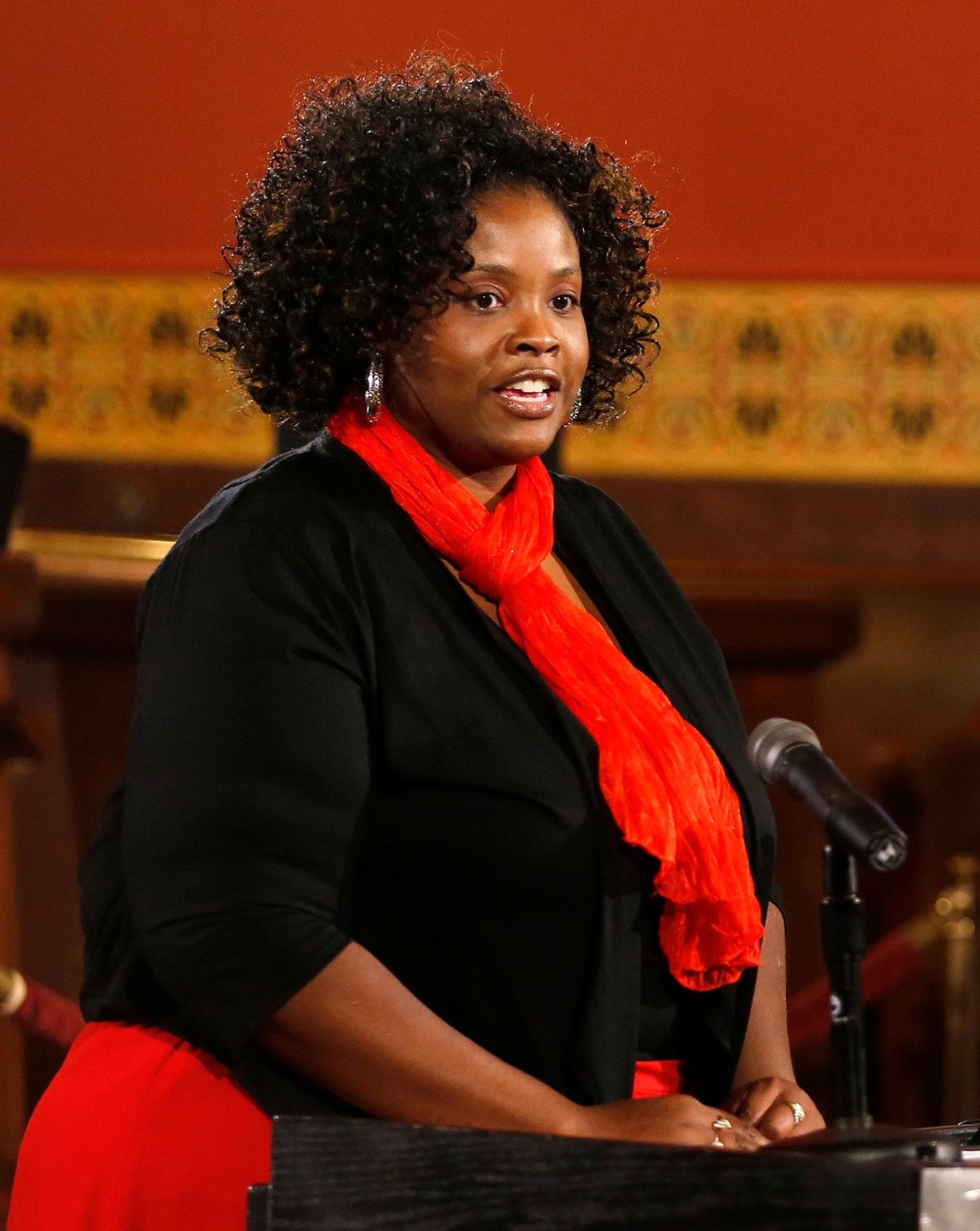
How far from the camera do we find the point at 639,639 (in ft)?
6.55

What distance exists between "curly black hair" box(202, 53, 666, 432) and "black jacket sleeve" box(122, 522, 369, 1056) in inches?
11.8

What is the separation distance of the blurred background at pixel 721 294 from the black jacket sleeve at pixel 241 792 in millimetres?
3203

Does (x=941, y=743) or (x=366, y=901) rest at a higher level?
(x=366, y=901)

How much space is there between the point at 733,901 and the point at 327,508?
20.6 inches

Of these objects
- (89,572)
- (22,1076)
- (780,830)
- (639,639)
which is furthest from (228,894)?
(780,830)

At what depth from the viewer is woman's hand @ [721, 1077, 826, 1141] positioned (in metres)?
1.80

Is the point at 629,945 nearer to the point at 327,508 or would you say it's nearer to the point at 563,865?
the point at 563,865

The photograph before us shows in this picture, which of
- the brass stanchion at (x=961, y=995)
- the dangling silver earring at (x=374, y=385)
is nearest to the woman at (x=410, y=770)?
the dangling silver earring at (x=374, y=385)

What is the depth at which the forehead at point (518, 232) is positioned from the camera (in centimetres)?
188

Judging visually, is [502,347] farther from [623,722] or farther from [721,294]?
[721,294]

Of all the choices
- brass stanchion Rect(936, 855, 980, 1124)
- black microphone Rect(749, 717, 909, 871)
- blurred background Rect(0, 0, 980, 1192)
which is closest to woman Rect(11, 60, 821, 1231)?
black microphone Rect(749, 717, 909, 871)

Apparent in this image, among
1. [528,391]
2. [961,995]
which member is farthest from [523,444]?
[961,995]

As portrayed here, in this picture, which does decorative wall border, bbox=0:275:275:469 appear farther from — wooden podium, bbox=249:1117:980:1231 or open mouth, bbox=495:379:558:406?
wooden podium, bbox=249:1117:980:1231

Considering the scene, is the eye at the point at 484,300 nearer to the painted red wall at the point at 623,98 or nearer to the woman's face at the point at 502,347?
the woman's face at the point at 502,347
